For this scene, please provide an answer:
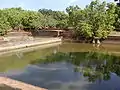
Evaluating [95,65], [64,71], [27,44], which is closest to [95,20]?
[27,44]

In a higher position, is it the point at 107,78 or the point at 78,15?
the point at 78,15

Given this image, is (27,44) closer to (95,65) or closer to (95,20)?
(95,20)

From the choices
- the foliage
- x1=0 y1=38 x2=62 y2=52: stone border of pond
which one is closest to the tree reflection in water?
x1=0 y1=38 x2=62 y2=52: stone border of pond

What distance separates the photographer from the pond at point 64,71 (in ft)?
49.8

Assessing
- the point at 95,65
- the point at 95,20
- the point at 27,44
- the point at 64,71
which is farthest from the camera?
the point at 95,20

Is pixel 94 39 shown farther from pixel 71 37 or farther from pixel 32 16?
pixel 32 16

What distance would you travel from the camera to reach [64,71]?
62.2 feet

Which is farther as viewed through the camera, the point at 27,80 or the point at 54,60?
the point at 54,60

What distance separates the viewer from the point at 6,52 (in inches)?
1099

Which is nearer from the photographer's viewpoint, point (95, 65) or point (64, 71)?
point (64, 71)

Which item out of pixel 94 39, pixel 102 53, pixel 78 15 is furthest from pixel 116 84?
pixel 78 15

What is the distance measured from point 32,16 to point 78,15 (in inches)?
459

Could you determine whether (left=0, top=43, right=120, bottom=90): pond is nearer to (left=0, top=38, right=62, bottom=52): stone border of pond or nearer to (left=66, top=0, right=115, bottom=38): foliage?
(left=0, top=38, right=62, bottom=52): stone border of pond

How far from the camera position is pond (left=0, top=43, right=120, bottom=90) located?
598 inches
